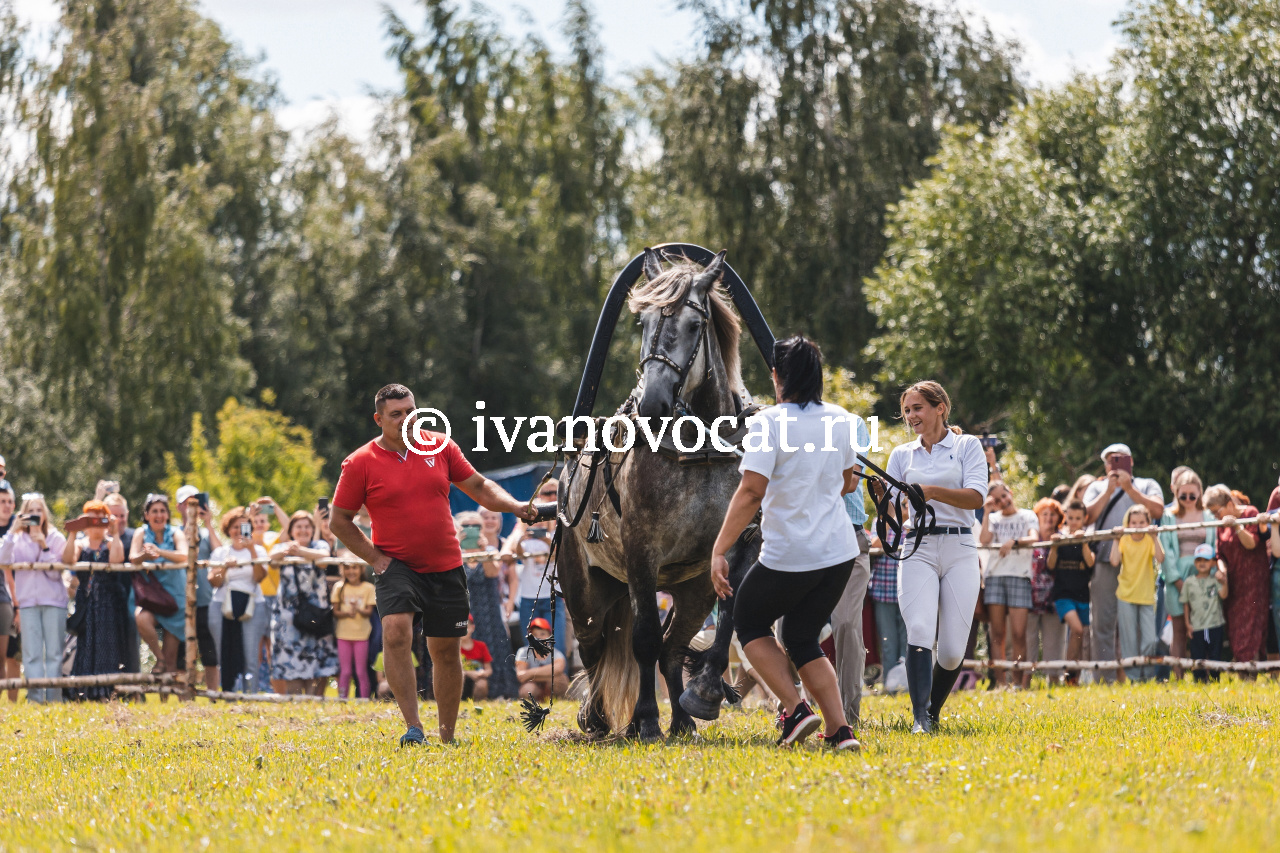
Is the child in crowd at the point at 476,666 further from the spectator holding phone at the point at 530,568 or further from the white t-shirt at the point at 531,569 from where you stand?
the white t-shirt at the point at 531,569

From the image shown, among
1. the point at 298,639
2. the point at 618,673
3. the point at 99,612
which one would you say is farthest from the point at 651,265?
the point at 99,612

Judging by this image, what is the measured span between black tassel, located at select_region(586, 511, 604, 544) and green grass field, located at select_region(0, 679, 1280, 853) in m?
1.27

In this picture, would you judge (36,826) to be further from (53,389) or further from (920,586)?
(53,389)

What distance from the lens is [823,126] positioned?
36375mm

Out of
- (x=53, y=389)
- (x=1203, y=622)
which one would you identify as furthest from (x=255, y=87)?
(x=1203, y=622)

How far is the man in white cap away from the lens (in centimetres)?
1335

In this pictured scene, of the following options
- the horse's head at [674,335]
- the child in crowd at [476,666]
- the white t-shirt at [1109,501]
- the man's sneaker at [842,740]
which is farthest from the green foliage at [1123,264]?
the man's sneaker at [842,740]

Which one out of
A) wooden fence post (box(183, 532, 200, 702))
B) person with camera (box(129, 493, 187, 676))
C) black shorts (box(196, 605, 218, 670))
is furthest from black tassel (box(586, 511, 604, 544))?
black shorts (box(196, 605, 218, 670))

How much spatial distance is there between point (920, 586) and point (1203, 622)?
6212mm

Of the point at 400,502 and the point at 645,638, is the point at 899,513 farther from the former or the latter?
the point at 400,502

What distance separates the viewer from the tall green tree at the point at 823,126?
35.6 m

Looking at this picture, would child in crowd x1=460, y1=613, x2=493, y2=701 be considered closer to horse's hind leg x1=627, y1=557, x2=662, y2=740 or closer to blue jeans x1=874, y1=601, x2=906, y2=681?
blue jeans x1=874, y1=601, x2=906, y2=681

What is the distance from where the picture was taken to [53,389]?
119 ft

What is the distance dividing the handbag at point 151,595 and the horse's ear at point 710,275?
873 cm
